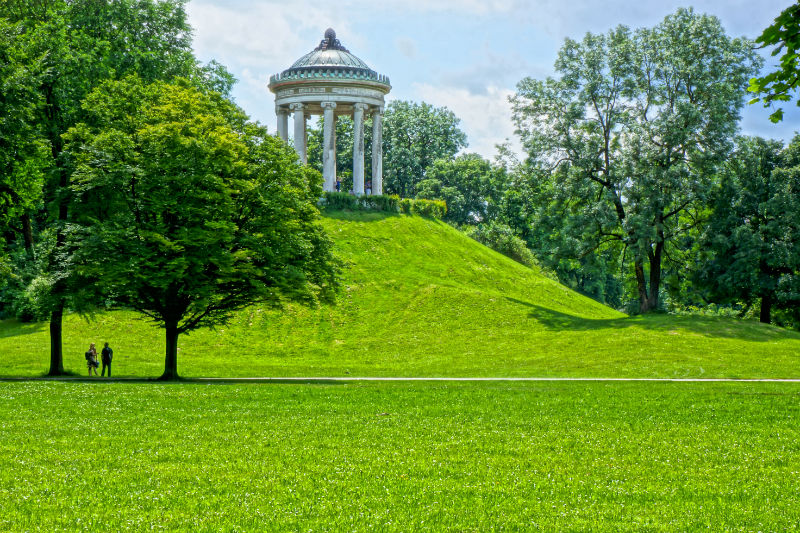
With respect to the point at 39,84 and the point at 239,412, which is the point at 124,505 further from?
the point at 39,84

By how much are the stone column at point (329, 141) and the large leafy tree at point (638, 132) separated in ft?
58.8

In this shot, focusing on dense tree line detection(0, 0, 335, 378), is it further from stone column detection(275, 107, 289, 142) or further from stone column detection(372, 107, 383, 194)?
stone column detection(372, 107, 383, 194)

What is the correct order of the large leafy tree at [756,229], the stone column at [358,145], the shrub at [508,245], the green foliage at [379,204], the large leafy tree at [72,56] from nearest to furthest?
the large leafy tree at [72,56]
the large leafy tree at [756,229]
the stone column at [358,145]
the green foliage at [379,204]
the shrub at [508,245]

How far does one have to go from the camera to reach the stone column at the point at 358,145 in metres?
69.8

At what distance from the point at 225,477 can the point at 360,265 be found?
1984 inches

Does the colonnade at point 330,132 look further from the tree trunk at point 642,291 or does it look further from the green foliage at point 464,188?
the tree trunk at point 642,291

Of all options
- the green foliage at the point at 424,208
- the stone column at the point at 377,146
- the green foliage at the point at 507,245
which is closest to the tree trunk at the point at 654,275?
the green foliage at the point at 507,245

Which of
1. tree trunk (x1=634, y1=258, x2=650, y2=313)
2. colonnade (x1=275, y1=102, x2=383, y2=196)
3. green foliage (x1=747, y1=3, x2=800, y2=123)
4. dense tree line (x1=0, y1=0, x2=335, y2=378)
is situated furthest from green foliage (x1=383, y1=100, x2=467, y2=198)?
green foliage (x1=747, y1=3, x2=800, y2=123)

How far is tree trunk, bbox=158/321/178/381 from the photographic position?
33562mm

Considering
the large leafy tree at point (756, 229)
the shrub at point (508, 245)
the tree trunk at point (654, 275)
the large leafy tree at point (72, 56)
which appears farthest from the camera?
the shrub at point (508, 245)

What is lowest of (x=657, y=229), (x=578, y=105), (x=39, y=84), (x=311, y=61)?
(x=657, y=229)

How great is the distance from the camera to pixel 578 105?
Answer: 2217 inches

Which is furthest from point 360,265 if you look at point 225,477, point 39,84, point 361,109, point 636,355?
point 225,477

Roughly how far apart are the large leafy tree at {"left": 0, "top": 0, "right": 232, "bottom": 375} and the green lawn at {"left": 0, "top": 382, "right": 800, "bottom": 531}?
1463cm
